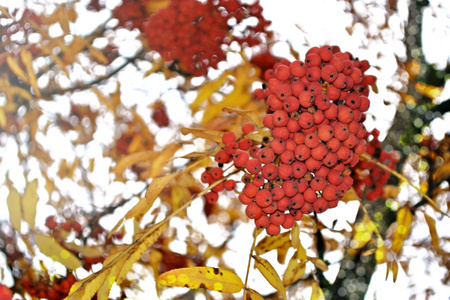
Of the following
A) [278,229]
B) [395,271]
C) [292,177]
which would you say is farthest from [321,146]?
[395,271]

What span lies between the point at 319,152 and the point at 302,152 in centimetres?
4

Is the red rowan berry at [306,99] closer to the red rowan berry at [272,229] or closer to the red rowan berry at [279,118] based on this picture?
the red rowan berry at [279,118]

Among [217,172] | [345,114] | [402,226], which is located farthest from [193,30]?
[402,226]

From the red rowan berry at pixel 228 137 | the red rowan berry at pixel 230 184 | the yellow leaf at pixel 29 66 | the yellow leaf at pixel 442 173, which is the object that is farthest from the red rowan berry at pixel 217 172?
the yellow leaf at pixel 442 173

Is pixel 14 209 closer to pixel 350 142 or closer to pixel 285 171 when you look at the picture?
pixel 285 171

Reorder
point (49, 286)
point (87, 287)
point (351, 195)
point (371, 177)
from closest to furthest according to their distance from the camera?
point (87, 287) → point (351, 195) → point (371, 177) → point (49, 286)

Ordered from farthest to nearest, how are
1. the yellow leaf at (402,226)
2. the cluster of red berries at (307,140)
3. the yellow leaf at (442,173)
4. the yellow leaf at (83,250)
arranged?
the yellow leaf at (442,173), the yellow leaf at (402,226), the yellow leaf at (83,250), the cluster of red berries at (307,140)

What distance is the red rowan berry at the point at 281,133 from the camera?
90 cm

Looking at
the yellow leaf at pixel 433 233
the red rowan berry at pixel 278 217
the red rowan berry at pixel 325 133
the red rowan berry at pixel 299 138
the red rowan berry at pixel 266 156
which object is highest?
the red rowan berry at pixel 325 133

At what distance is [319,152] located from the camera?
88cm

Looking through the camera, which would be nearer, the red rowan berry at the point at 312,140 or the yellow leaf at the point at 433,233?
the red rowan berry at the point at 312,140

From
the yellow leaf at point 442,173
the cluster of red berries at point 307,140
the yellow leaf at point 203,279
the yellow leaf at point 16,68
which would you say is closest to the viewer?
the yellow leaf at point 203,279

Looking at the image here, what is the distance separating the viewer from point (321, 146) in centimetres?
88

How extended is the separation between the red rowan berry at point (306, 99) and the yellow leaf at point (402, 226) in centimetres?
81
